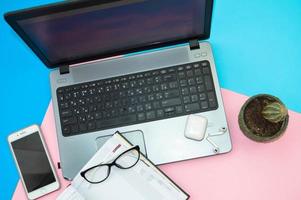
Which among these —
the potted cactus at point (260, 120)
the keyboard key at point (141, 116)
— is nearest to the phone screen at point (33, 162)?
the keyboard key at point (141, 116)

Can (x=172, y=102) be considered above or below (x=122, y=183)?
above

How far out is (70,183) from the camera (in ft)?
2.98

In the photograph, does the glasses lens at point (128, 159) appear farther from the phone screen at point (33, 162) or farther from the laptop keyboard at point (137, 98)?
the phone screen at point (33, 162)

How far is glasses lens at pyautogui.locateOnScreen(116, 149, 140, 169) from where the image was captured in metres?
0.87

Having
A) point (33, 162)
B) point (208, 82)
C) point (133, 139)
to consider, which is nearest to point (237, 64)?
point (208, 82)

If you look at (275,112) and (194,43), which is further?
(194,43)

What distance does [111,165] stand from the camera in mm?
873

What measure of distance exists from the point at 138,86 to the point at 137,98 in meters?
0.03

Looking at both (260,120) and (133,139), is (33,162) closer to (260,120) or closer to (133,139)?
(133,139)

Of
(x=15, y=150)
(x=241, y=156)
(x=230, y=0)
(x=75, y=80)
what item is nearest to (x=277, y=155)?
(x=241, y=156)

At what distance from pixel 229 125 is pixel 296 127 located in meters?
0.16

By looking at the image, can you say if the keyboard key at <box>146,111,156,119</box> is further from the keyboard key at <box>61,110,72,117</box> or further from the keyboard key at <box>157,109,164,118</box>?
the keyboard key at <box>61,110,72,117</box>

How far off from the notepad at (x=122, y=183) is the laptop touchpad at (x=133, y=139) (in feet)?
0.07

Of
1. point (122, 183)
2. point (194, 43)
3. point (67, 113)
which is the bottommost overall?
point (122, 183)
